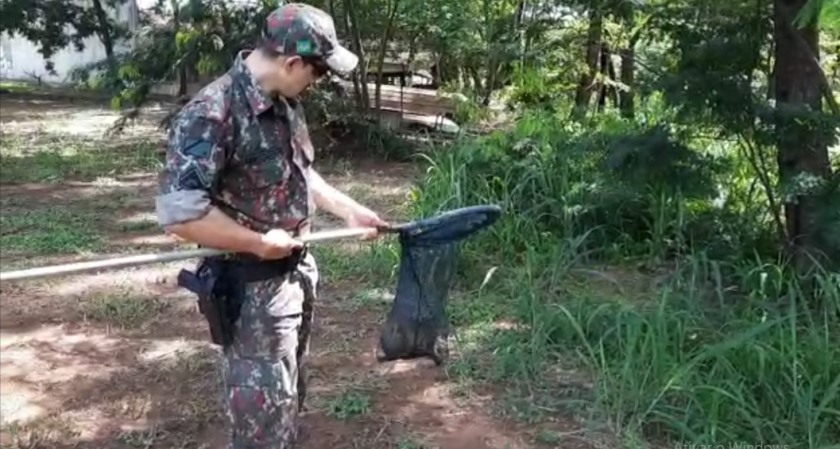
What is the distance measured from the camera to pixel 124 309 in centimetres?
387

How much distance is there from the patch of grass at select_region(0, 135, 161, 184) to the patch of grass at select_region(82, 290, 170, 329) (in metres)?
3.00

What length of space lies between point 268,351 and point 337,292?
1.96 meters

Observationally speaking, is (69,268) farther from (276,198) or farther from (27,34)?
(27,34)

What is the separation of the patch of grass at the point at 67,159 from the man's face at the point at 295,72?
5.05m

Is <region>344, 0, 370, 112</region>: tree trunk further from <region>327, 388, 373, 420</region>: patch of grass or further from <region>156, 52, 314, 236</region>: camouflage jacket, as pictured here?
<region>156, 52, 314, 236</region>: camouflage jacket

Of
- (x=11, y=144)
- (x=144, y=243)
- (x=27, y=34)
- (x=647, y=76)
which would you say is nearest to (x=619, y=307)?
(x=647, y=76)

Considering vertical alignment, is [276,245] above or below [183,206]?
below

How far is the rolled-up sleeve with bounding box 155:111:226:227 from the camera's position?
1961 millimetres

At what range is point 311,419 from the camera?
2.91m

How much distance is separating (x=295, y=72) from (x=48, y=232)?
3489 millimetres

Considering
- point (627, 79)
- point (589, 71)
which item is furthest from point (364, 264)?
point (589, 71)

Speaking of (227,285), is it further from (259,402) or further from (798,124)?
(798,124)

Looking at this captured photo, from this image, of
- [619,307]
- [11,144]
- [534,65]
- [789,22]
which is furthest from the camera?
[11,144]

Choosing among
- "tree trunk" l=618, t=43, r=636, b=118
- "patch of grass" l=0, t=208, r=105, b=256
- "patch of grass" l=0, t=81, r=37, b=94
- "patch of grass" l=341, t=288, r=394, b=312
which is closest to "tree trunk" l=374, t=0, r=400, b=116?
"tree trunk" l=618, t=43, r=636, b=118
